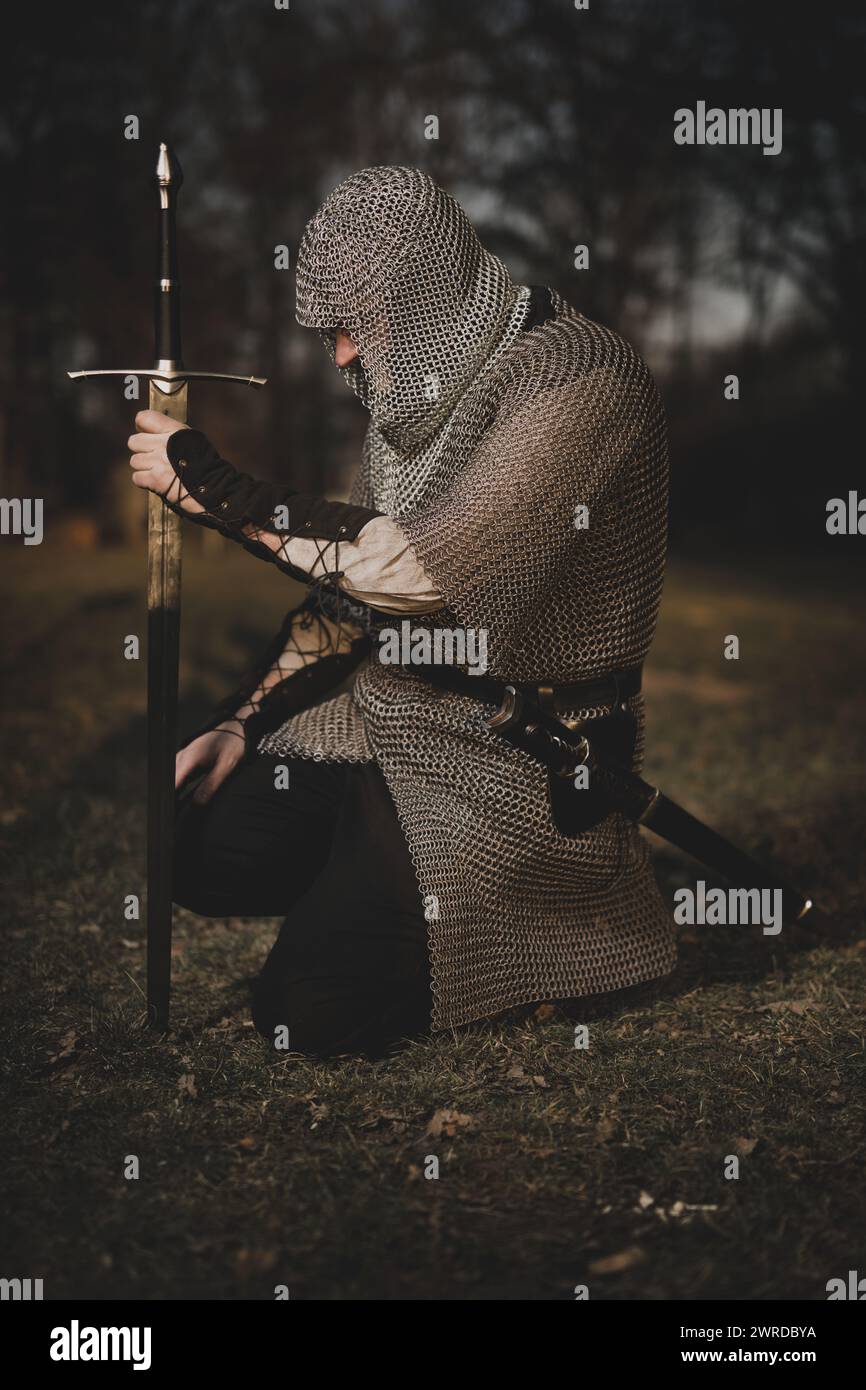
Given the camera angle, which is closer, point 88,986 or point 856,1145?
point 856,1145

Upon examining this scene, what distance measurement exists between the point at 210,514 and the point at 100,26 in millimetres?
15917

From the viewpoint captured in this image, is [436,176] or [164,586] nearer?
[164,586]

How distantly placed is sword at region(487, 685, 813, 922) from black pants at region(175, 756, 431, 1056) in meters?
0.36

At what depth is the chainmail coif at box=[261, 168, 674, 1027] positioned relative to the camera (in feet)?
9.21

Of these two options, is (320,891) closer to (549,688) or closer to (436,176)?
(549,688)

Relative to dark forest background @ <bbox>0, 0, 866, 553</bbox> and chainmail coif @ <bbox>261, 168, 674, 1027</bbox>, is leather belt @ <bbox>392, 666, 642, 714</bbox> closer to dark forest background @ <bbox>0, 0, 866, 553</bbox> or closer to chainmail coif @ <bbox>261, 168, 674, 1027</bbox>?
chainmail coif @ <bbox>261, 168, 674, 1027</bbox>

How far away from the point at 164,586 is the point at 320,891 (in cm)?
75

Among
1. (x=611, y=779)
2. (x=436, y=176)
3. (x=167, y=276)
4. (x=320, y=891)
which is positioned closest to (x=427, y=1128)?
(x=320, y=891)

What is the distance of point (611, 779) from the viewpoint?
3129mm

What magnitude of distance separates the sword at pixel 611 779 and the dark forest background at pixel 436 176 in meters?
9.10

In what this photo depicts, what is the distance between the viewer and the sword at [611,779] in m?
2.98

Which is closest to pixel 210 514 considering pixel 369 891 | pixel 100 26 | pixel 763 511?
pixel 369 891

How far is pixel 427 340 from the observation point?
3.02 m

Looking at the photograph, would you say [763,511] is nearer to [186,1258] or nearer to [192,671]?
[192,671]
